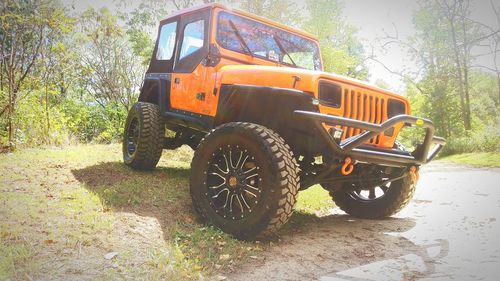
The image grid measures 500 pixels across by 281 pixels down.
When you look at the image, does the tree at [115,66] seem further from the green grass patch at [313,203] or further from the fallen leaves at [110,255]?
the fallen leaves at [110,255]

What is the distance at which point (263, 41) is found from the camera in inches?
189

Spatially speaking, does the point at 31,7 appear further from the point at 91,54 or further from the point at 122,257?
the point at 91,54

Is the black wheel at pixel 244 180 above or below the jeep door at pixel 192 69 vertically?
below

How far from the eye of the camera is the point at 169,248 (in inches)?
122

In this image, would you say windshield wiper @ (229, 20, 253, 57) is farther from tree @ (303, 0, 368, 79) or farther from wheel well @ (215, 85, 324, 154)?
tree @ (303, 0, 368, 79)

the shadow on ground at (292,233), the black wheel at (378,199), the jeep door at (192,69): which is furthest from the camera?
the jeep door at (192,69)

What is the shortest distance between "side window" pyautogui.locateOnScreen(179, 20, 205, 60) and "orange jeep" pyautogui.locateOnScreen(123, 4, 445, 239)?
15 mm

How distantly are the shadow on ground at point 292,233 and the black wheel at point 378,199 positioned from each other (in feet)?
0.42

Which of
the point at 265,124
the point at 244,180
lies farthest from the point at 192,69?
the point at 244,180

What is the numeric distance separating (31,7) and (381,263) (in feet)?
26.8

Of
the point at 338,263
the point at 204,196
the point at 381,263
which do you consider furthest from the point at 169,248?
the point at 381,263

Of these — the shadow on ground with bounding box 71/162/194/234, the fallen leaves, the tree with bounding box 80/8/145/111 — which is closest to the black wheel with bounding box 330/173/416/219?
the shadow on ground with bounding box 71/162/194/234

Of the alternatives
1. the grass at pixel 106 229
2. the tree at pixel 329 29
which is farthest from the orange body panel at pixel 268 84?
the tree at pixel 329 29

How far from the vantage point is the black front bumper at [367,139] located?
3.02 m
